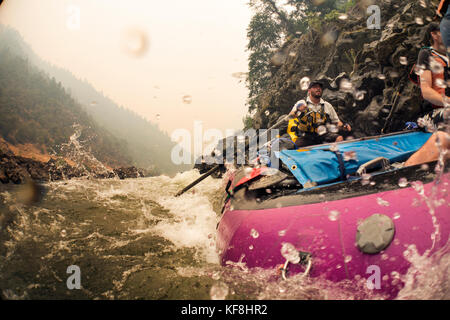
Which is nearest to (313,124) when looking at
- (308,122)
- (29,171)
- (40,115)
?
(308,122)

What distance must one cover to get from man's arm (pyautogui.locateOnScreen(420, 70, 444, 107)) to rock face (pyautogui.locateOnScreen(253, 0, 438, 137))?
3.58 m

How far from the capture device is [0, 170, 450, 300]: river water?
180 cm

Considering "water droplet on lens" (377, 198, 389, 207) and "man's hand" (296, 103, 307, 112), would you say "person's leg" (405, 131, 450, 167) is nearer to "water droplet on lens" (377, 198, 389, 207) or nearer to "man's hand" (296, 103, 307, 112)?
"water droplet on lens" (377, 198, 389, 207)

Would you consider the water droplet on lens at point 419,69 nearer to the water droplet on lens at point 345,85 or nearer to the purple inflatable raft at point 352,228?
the purple inflatable raft at point 352,228

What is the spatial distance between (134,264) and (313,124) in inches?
159

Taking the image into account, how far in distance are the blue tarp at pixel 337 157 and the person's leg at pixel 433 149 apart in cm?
59

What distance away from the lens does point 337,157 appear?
2.93 meters

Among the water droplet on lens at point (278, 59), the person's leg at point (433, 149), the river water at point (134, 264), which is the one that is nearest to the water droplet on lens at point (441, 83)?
the person's leg at point (433, 149)

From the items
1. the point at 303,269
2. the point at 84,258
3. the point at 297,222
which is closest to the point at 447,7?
the point at 297,222

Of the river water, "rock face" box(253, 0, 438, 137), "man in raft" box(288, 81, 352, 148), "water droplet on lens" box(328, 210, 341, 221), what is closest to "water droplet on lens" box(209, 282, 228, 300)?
the river water

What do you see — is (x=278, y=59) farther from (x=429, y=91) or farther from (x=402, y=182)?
(x=402, y=182)

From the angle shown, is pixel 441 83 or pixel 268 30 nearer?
pixel 441 83
